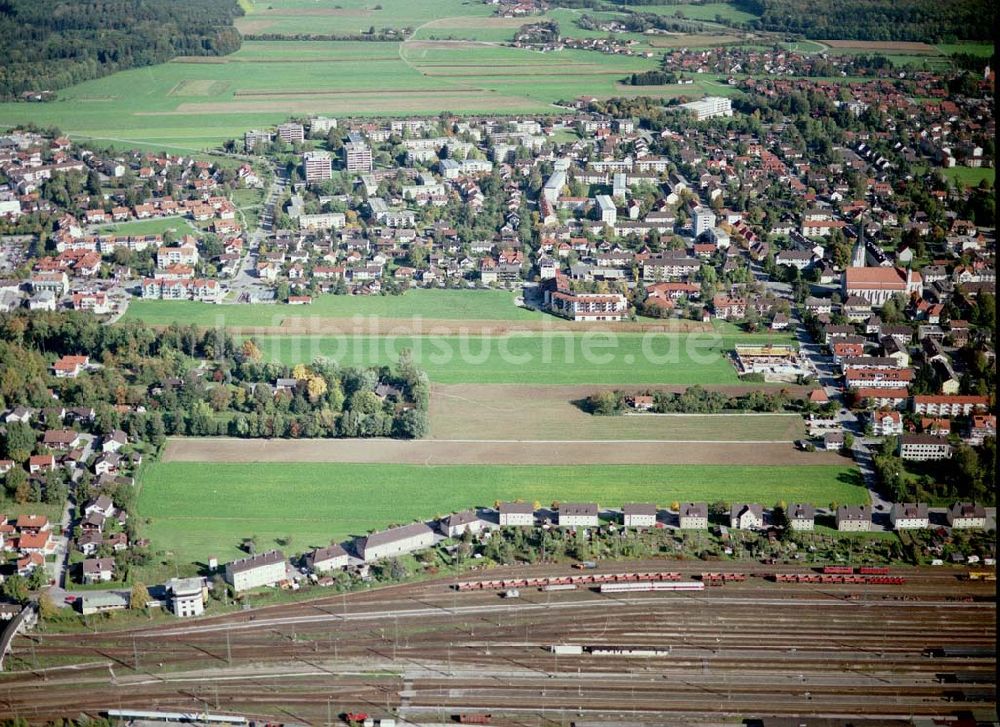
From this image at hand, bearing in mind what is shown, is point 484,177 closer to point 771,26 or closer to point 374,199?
point 374,199

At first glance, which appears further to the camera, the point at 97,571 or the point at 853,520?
the point at 853,520

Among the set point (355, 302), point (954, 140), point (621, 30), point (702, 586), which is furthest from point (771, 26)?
point (702, 586)

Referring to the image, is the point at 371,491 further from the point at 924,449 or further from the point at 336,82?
the point at 336,82

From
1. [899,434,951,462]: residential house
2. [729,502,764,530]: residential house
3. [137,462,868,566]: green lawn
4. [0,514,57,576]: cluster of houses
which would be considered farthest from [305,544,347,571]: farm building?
[899,434,951,462]: residential house

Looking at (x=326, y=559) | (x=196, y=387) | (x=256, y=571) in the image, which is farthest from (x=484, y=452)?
(x=196, y=387)

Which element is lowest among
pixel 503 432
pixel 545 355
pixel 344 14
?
pixel 503 432

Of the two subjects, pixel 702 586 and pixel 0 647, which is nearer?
pixel 0 647
